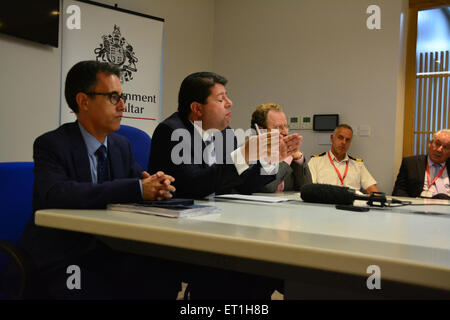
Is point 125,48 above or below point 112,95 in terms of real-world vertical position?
above

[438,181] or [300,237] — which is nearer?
[300,237]

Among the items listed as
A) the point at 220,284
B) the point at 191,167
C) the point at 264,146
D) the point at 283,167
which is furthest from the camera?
the point at 283,167

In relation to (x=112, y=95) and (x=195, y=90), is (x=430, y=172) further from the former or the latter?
(x=112, y=95)

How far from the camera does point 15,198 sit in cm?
145

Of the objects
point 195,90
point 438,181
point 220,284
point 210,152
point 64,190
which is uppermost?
point 195,90

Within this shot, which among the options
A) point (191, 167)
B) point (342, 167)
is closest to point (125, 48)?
point (342, 167)

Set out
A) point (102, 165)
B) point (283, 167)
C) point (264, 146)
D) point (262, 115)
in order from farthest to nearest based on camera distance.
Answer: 1. point (262, 115)
2. point (283, 167)
3. point (102, 165)
4. point (264, 146)

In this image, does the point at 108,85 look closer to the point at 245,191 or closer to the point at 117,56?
the point at 245,191

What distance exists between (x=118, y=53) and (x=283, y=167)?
231cm

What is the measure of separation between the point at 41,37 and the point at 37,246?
2.54 meters

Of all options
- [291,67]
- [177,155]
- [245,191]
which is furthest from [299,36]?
[177,155]

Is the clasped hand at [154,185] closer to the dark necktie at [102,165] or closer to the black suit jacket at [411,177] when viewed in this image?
the dark necktie at [102,165]

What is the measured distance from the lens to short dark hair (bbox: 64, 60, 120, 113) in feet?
4.83

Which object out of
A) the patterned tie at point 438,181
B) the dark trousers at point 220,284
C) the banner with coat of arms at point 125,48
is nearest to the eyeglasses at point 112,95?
the dark trousers at point 220,284
